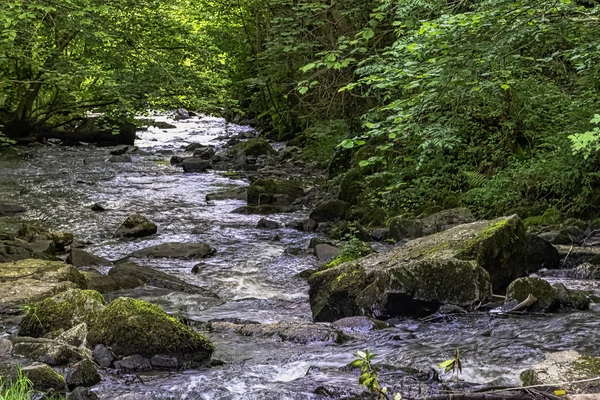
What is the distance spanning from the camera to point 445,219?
10961 mm

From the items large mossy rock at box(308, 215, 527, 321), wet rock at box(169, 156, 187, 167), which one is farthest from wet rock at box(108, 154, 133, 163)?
large mossy rock at box(308, 215, 527, 321)

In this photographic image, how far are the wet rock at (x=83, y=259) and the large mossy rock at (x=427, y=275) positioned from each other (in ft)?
13.1

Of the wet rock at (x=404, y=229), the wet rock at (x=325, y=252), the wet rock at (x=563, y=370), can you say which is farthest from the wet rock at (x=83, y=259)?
the wet rock at (x=563, y=370)

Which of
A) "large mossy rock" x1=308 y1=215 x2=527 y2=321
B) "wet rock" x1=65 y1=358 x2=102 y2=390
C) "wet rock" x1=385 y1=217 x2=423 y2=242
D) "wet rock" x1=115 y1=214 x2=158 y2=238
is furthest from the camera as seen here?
"wet rock" x1=115 y1=214 x2=158 y2=238

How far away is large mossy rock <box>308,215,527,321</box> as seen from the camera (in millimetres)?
7023

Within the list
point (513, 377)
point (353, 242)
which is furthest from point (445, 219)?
point (513, 377)

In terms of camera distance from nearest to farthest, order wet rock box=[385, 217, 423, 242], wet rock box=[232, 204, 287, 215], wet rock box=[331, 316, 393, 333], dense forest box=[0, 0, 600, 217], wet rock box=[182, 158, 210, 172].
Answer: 1. wet rock box=[331, 316, 393, 333]
2. dense forest box=[0, 0, 600, 217]
3. wet rock box=[385, 217, 423, 242]
4. wet rock box=[232, 204, 287, 215]
5. wet rock box=[182, 158, 210, 172]

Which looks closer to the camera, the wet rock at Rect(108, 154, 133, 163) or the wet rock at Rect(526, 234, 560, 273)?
the wet rock at Rect(526, 234, 560, 273)

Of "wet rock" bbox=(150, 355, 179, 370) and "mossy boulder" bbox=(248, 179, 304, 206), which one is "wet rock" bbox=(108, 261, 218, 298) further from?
"mossy boulder" bbox=(248, 179, 304, 206)

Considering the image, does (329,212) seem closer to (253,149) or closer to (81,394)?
(81,394)

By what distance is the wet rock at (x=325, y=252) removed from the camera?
1030 centimetres

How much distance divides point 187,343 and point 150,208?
923 cm

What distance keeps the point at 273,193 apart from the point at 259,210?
1.04m

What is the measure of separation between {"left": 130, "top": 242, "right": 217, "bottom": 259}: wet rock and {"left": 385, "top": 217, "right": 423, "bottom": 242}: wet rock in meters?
2.99
